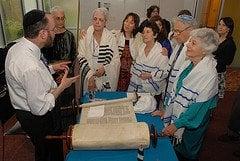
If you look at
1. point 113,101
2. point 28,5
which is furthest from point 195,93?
point 28,5

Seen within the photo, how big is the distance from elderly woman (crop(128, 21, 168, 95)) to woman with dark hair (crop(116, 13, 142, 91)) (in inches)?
13.3

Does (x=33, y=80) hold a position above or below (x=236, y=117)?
above

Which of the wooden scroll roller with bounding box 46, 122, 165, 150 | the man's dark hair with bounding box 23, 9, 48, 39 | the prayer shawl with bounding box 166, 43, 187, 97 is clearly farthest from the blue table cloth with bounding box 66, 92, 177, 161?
the prayer shawl with bounding box 166, 43, 187, 97

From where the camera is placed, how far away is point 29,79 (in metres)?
1.77

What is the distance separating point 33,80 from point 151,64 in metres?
1.35

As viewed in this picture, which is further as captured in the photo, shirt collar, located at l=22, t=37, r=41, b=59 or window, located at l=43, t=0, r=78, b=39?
window, located at l=43, t=0, r=78, b=39

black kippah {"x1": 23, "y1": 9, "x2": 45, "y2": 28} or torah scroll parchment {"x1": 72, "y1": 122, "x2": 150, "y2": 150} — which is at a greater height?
black kippah {"x1": 23, "y1": 9, "x2": 45, "y2": 28}

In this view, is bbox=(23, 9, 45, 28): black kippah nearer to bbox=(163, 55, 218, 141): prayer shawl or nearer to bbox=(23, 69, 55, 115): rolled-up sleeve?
bbox=(23, 69, 55, 115): rolled-up sleeve

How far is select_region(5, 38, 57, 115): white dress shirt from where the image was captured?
178 centimetres

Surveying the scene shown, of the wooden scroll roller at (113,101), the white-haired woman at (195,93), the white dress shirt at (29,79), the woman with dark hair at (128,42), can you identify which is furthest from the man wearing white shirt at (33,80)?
the woman with dark hair at (128,42)

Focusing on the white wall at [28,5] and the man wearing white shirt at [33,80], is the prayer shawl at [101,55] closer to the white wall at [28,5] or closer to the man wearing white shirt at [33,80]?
the man wearing white shirt at [33,80]

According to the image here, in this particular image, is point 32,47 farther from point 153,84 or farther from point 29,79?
point 153,84

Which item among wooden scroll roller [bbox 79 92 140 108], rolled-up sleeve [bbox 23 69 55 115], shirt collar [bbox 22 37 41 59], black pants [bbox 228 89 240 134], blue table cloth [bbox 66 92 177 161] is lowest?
black pants [bbox 228 89 240 134]

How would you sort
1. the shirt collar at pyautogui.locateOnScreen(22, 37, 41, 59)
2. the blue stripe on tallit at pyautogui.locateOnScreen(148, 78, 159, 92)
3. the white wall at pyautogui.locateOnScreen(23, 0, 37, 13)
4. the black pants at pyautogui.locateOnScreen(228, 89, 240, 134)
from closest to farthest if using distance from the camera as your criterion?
the shirt collar at pyautogui.locateOnScreen(22, 37, 41, 59) → the blue stripe on tallit at pyautogui.locateOnScreen(148, 78, 159, 92) → the black pants at pyautogui.locateOnScreen(228, 89, 240, 134) → the white wall at pyautogui.locateOnScreen(23, 0, 37, 13)
